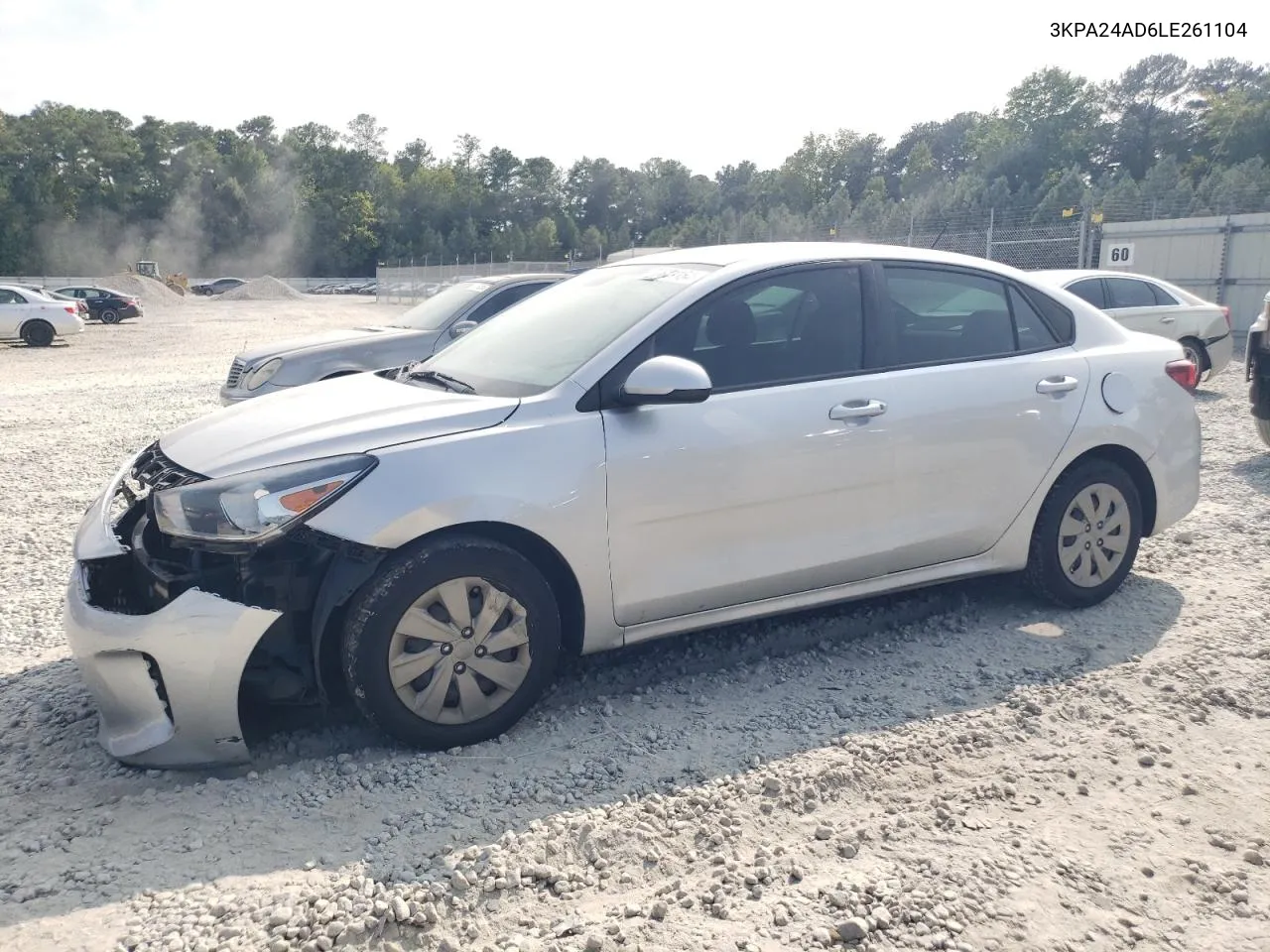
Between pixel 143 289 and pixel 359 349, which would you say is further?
pixel 143 289

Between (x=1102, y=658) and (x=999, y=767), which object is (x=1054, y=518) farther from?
(x=999, y=767)

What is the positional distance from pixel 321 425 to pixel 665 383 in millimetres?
1246

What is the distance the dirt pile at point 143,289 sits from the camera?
178ft

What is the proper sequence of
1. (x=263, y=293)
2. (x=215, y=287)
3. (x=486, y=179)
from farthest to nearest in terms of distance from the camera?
(x=486, y=179), (x=215, y=287), (x=263, y=293)

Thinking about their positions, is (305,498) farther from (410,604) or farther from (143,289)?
(143,289)

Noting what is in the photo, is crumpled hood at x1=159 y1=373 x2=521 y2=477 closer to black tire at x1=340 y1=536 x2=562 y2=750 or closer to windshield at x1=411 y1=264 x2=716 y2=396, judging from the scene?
windshield at x1=411 y1=264 x2=716 y2=396

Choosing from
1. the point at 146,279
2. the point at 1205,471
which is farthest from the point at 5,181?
the point at 1205,471

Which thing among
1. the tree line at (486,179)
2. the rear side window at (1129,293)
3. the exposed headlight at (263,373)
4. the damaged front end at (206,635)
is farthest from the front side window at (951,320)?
the tree line at (486,179)

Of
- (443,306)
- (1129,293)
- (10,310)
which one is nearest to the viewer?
(443,306)

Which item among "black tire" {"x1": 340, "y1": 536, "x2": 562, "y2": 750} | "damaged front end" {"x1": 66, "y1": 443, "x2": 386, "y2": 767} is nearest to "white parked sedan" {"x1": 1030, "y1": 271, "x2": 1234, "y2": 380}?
"black tire" {"x1": 340, "y1": 536, "x2": 562, "y2": 750}

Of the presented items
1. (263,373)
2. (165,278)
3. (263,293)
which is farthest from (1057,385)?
(165,278)

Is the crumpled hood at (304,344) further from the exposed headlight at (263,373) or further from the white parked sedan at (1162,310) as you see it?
the white parked sedan at (1162,310)

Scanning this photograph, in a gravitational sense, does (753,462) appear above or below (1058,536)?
above

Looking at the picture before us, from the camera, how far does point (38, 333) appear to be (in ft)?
85.2
